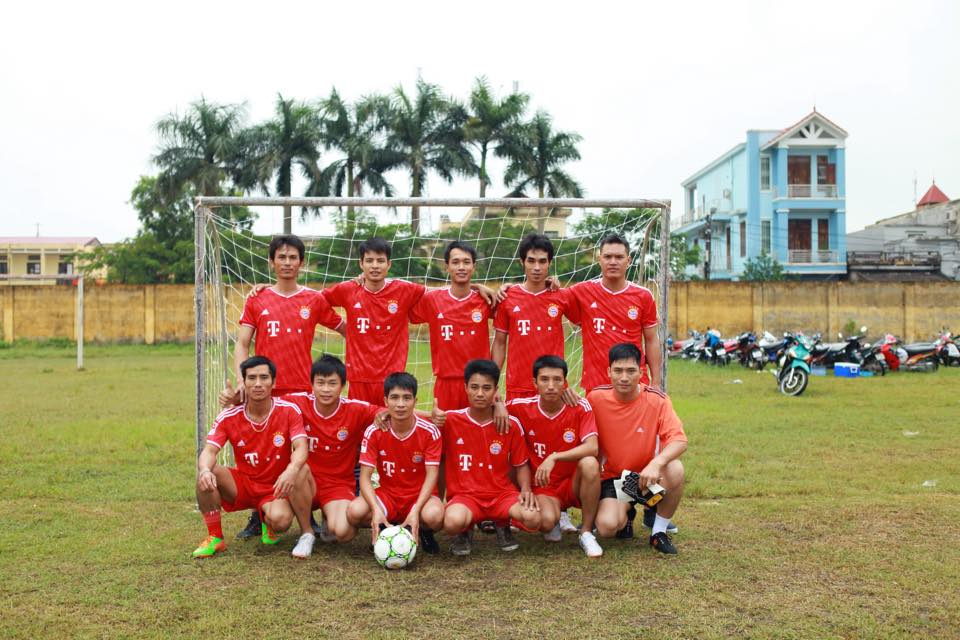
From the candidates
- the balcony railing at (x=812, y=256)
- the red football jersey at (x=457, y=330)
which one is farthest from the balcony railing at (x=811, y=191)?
the red football jersey at (x=457, y=330)

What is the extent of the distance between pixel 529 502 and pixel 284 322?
176 cm

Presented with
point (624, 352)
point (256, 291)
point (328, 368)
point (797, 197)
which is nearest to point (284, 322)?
point (256, 291)

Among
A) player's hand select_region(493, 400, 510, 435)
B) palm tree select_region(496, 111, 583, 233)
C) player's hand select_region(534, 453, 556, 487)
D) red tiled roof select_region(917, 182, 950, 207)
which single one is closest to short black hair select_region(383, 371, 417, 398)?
player's hand select_region(493, 400, 510, 435)

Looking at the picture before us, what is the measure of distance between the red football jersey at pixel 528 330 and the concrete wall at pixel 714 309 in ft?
58.8

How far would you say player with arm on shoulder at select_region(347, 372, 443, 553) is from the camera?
4289 millimetres

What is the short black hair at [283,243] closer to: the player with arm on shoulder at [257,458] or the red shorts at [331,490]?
the player with arm on shoulder at [257,458]

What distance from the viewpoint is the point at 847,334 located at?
864 inches

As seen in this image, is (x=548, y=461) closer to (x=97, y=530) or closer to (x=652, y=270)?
(x=97, y=530)

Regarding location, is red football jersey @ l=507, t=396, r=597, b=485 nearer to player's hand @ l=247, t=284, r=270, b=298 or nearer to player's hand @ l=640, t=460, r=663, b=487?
player's hand @ l=640, t=460, r=663, b=487

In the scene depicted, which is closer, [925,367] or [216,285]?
[216,285]

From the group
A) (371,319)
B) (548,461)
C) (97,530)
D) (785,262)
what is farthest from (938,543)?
(785,262)

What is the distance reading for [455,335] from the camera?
4.89m

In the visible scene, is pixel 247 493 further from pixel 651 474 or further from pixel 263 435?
pixel 651 474

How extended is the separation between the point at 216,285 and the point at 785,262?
27793 mm
